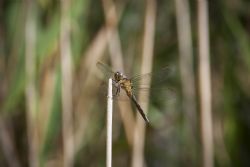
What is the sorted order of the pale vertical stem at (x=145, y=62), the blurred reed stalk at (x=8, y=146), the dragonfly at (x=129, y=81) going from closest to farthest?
the dragonfly at (x=129, y=81), the pale vertical stem at (x=145, y=62), the blurred reed stalk at (x=8, y=146)

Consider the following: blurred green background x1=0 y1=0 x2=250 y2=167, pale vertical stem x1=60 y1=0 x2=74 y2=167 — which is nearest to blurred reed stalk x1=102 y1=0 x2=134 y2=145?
blurred green background x1=0 y1=0 x2=250 y2=167

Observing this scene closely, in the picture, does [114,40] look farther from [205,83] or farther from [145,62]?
[205,83]

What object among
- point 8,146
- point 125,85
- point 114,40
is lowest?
point 8,146

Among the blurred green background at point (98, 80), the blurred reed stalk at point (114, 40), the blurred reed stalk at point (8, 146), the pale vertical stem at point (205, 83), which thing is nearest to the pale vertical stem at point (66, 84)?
the blurred green background at point (98, 80)

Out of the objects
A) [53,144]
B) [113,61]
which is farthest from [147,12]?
[53,144]

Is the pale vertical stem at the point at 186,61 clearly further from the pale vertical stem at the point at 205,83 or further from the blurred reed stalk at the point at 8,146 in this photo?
the blurred reed stalk at the point at 8,146

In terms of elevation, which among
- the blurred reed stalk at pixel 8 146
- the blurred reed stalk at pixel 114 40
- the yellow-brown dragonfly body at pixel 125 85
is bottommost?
the blurred reed stalk at pixel 8 146

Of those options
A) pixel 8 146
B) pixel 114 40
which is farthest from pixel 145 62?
pixel 8 146

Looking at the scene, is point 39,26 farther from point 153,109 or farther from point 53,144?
point 153,109
